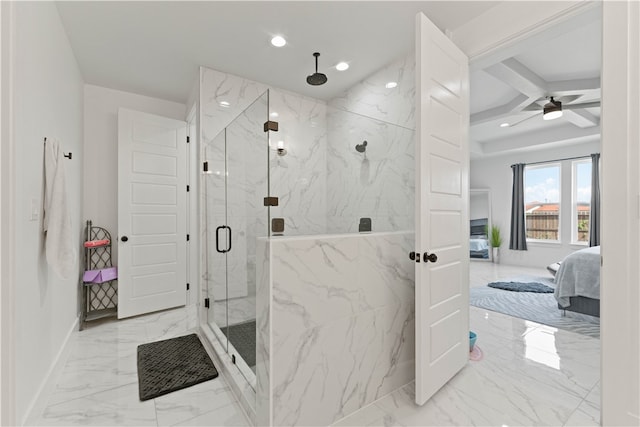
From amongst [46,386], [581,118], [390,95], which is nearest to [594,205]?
[581,118]

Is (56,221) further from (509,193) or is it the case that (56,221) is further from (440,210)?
(509,193)

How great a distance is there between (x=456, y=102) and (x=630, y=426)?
6.53 feet

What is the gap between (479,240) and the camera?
7.09 meters

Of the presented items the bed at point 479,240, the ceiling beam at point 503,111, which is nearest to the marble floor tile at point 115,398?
the ceiling beam at point 503,111

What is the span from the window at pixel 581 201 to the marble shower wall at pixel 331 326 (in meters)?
5.66

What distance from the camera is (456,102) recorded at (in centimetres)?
202

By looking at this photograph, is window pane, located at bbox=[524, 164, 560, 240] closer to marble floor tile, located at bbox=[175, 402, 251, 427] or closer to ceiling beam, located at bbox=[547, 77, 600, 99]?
ceiling beam, located at bbox=[547, 77, 600, 99]

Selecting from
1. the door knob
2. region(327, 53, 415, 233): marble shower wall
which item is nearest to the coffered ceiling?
region(327, 53, 415, 233): marble shower wall

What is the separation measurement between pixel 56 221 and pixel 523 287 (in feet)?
18.0

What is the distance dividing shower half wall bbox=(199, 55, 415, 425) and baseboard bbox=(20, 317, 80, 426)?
41.8 inches

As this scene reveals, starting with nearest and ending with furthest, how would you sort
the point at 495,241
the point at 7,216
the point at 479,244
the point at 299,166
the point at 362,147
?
1. the point at 7,216
2. the point at 299,166
3. the point at 362,147
4. the point at 495,241
5. the point at 479,244

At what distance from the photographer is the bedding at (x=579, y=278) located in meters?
2.96

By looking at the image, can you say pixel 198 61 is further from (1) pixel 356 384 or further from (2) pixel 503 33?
(1) pixel 356 384

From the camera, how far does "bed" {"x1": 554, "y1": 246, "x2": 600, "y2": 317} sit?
296 cm
